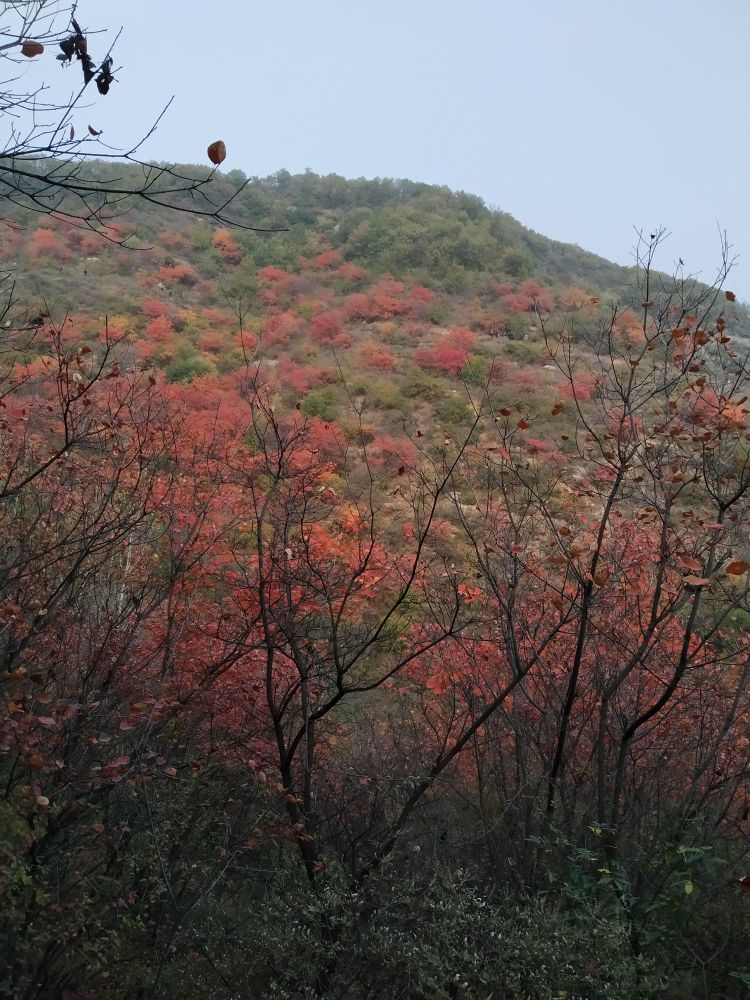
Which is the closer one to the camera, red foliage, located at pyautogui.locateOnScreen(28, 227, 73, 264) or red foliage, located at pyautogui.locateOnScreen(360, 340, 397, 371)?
red foliage, located at pyautogui.locateOnScreen(360, 340, 397, 371)

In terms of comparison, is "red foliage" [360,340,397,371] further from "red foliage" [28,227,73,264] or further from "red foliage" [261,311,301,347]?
"red foliage" [28,227,73,264]

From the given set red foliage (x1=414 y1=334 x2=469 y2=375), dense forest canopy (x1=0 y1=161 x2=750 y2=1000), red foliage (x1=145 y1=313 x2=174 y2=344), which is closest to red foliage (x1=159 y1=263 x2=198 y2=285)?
red foliage (x1=145 y1=313 x2=174 y2=344)

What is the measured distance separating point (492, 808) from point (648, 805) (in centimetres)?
130

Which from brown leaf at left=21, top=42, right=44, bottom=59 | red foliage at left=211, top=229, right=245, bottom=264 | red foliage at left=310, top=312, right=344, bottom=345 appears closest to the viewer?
brown leaf at left=21, top=42, right=44, bottom=59

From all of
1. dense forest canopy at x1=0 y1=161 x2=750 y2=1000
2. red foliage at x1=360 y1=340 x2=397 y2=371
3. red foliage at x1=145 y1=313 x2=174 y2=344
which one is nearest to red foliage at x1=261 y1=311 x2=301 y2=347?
red foliage at x1=360 y1=340 x2=397 y2=371

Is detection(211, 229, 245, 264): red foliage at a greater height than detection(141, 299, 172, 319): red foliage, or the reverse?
detection(211, 229, 245, 264): red foliage

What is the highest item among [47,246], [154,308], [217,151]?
[47,246]

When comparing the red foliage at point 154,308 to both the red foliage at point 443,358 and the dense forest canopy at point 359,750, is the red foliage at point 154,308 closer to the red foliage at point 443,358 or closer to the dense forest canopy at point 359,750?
the red foliage at point 443,358

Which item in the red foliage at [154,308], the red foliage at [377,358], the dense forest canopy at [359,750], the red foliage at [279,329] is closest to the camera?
the dense forest canopy at [359,750]

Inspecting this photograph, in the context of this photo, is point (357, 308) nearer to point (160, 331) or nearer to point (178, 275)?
point (178, 275)

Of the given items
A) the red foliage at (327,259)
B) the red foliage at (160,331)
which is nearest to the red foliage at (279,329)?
the red foliage at (160,331)

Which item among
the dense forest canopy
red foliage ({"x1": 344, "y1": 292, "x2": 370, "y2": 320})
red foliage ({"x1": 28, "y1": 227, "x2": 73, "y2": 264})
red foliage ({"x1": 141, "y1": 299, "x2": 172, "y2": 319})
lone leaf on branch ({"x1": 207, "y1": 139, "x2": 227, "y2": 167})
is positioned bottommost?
the dense forest canopy

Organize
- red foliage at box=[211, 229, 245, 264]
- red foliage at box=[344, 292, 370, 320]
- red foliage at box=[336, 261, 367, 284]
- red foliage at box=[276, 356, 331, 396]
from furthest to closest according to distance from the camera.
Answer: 1. red foliage at box=[211, 229, 245, 264]
2. red foliage at box=[336, 261, 367, 284]
3. red foliage at box=[344, 292, 370, 320]
4. red foliage at box=[276, 356, 331, 396]

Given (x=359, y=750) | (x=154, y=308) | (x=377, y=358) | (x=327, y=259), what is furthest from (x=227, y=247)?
(x=359, y=750)
